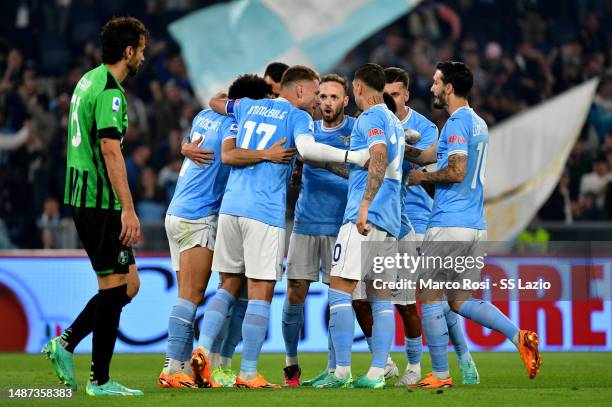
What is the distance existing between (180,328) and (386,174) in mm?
2038

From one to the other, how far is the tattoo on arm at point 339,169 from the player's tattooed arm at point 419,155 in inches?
22.9

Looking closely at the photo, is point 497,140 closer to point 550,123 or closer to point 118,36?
point 550,123

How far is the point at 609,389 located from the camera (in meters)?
8.45

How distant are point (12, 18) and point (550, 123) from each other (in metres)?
9.42

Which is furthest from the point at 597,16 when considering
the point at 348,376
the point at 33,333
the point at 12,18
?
the point at 348,376

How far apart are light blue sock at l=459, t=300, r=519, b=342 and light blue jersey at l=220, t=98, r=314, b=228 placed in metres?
1.66

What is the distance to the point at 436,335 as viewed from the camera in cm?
862

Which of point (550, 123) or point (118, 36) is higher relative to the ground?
point (550, 123)

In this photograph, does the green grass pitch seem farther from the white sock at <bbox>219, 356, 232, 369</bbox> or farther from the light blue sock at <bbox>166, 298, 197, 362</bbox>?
the white sock at <bbox>219, 356, 232, 369</bbox>

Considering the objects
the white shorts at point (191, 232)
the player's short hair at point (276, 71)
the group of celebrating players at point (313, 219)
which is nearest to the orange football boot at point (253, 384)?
the group of celebrating players at point (313, 219)

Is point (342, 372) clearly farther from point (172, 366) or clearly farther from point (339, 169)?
point (339, 169)

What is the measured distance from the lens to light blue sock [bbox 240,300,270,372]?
8336 mm

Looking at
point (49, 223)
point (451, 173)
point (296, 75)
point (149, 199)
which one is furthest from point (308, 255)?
point (149, 199)

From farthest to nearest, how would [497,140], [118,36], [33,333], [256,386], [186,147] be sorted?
1. [497,140]
2. [33,333]
3. [186,147]
4. [256,386]
5. [118,36]
